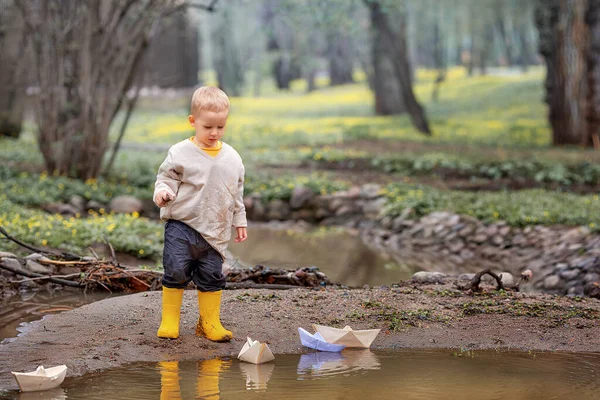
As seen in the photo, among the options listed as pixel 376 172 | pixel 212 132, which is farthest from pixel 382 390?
pixel 376 172

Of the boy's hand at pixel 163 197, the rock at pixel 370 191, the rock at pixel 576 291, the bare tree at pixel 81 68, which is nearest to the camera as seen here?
the boy's hand at pixel 163 197

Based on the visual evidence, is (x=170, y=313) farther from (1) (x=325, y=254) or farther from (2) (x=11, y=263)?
(1) (x=325, y=254)

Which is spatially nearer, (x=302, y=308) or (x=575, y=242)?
(x=302, y=308)

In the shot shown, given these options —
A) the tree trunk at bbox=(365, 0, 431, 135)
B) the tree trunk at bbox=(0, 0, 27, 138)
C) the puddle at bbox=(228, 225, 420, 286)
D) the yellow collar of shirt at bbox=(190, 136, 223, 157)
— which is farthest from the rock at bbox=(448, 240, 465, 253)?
the tree trunk at bbox=(0, 0, 27, 138)

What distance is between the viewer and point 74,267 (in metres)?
7.85

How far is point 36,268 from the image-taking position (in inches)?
309

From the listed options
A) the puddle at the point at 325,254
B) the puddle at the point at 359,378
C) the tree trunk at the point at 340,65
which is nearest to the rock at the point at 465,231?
the puddle at the point at 325,254

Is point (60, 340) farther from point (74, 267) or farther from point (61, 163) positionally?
point (61, 163)

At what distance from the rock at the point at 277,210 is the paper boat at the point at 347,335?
8.37 meters

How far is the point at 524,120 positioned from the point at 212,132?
76.2 ft

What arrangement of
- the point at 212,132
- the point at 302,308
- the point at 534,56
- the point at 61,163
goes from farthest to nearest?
the point at 534,56 → the point at 61,163 → the point at 302,308 → the point at 212,132

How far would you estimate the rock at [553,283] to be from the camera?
9.09 m

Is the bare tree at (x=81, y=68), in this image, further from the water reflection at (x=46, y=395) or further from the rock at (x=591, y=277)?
the water reflection at (x=46, y=395)

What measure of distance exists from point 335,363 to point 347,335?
291 mm
